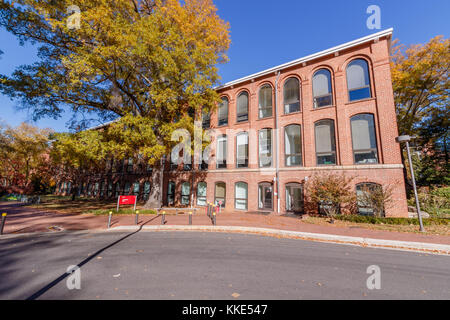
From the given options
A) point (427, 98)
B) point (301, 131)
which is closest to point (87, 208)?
point (301, 131)

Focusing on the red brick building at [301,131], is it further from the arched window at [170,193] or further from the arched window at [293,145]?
the arched window at [170,193]

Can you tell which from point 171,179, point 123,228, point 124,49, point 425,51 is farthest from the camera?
point 171,179

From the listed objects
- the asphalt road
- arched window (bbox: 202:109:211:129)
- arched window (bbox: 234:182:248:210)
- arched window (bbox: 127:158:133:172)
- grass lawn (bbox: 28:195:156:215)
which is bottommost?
the asphalt road

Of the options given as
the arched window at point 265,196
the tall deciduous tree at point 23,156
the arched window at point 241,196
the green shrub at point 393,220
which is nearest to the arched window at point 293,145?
the arched window at point 265,196

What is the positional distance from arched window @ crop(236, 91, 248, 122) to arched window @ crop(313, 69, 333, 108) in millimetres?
5968

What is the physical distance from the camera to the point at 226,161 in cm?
1766

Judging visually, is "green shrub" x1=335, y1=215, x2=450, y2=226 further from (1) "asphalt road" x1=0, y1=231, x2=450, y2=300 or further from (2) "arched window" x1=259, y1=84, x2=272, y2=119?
(2) "arched window" x1=259, y1=84, x2=272, y2=119

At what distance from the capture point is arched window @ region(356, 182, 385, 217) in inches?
422

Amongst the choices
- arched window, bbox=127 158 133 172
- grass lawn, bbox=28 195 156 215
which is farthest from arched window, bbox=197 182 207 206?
arched window, bbox=127 158 133 172

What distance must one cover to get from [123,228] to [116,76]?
416 inches

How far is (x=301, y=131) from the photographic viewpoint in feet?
47.9

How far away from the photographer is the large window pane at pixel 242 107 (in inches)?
697
